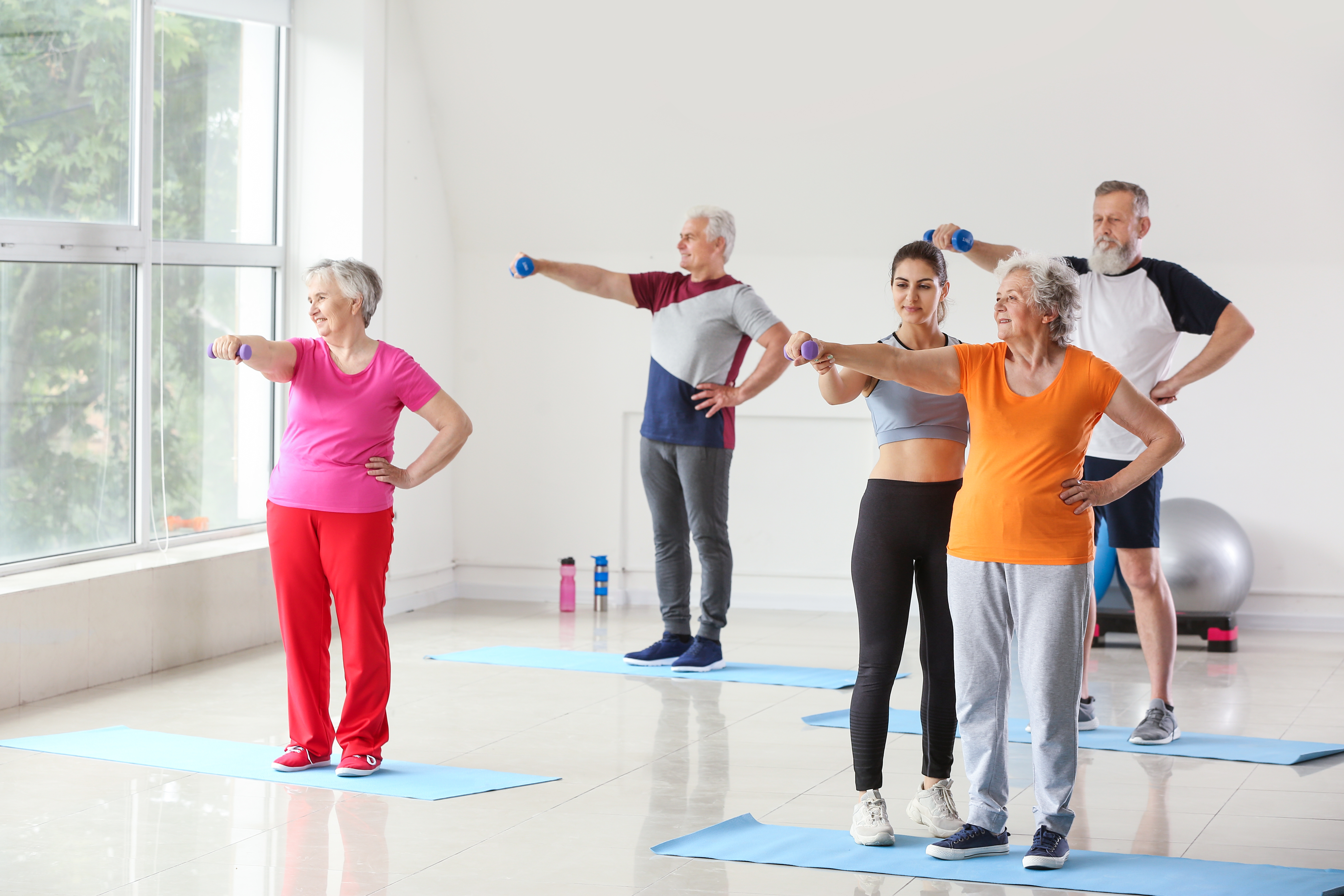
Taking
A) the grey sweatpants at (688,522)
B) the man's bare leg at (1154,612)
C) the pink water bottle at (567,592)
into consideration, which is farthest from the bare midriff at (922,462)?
the pink water bottle at (567,592)

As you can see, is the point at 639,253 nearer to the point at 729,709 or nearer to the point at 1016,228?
the point at 1016,228

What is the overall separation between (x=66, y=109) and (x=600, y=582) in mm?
3171

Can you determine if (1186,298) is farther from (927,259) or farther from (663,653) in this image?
(663,653)

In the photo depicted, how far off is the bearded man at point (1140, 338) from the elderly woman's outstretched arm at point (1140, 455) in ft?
3.97

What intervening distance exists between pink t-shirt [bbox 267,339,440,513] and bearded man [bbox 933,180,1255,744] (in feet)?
5.56

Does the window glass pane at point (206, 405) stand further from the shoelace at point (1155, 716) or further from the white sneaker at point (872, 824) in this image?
the shoelace at point (1155, 716)

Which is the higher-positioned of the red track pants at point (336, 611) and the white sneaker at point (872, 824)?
the red track pants at point (336, 611)

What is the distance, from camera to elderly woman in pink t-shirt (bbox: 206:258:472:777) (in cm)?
385

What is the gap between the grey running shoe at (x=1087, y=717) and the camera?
455cm

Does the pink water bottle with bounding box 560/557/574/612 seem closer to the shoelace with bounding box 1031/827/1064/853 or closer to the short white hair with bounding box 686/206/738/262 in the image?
the short white hair with bounding box 686/206/738/262

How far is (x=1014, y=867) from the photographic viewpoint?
3129 mm

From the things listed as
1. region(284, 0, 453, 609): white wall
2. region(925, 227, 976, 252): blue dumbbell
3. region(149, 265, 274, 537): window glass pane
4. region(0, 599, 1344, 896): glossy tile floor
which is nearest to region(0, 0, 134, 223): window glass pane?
region(149, 265, 274, 537): window glass pane

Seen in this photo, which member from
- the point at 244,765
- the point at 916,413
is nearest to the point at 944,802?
the point at 916,413

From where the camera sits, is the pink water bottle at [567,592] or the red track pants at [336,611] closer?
the red track pants at [336,611]
